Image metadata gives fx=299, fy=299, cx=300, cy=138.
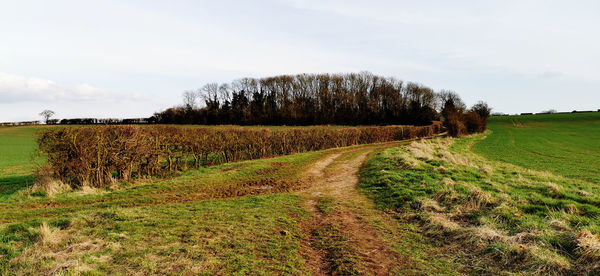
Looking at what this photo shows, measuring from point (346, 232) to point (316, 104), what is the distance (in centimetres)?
6945

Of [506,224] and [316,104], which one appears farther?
[316,104]

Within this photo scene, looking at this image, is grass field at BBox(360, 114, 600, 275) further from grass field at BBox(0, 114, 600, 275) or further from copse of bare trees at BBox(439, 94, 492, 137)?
copse of bare trees at BBox(439, 94, 492, 137)

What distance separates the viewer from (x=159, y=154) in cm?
1547

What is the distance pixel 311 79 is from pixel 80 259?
74.6 metres

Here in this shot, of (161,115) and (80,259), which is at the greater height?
(161,115)

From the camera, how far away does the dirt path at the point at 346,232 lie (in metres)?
5.05

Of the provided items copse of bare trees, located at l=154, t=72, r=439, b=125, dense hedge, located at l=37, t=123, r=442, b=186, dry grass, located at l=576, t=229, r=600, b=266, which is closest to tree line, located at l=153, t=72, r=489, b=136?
copse of bare trees, located at l=154, t=72, r=439, b=125

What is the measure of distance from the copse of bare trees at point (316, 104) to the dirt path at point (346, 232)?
58876 millimetres

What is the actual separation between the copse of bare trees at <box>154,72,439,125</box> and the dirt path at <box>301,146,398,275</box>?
193 feet

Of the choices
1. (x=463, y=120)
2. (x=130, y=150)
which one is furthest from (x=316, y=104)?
(x=130, y=150)

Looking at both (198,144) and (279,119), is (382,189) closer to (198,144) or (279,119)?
(198,144)

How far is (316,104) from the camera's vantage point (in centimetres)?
7519

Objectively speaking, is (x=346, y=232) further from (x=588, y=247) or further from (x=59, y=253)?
(x=59, y=253)

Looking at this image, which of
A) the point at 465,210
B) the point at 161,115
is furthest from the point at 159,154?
the point at 161,115
